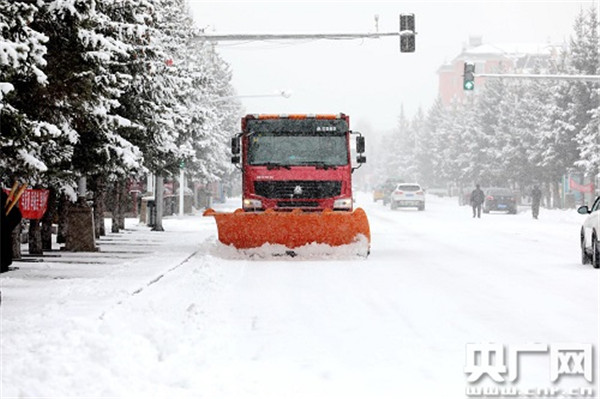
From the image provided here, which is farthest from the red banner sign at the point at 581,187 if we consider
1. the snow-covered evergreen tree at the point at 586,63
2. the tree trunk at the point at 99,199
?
the tree trunk at the point at 99,199

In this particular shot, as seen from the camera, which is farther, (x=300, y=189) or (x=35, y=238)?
(x=300, y=189)

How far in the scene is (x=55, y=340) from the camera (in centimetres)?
850

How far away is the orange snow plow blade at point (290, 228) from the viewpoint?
65.8 feet

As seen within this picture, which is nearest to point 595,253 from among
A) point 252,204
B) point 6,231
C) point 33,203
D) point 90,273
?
point 252,204

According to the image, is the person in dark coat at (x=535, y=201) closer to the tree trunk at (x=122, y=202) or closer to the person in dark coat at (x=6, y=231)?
the tree trunk at (x=122, y=202)

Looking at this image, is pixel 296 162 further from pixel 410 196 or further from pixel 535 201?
pixel 410 196

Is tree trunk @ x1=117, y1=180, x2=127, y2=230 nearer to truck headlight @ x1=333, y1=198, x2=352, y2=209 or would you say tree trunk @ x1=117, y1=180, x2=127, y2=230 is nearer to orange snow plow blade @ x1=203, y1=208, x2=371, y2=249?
truck headlight @ x1=333, y1=198, x2=352, y2=209

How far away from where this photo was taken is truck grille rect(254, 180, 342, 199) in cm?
2175

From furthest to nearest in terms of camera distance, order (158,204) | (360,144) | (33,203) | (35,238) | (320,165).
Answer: (158,204) < (320,165) < (360,144) < (35,238) < (33,203)

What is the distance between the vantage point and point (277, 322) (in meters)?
10.5

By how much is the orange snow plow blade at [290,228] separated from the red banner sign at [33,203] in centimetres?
306

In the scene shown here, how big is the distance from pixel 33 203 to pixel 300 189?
5234 millimetres

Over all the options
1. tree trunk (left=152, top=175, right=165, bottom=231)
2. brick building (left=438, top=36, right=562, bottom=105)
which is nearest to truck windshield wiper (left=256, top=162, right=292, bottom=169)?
tree trunk (left=152, top=175, right=165, bottom=231)

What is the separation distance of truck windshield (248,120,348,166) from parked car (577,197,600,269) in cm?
535
